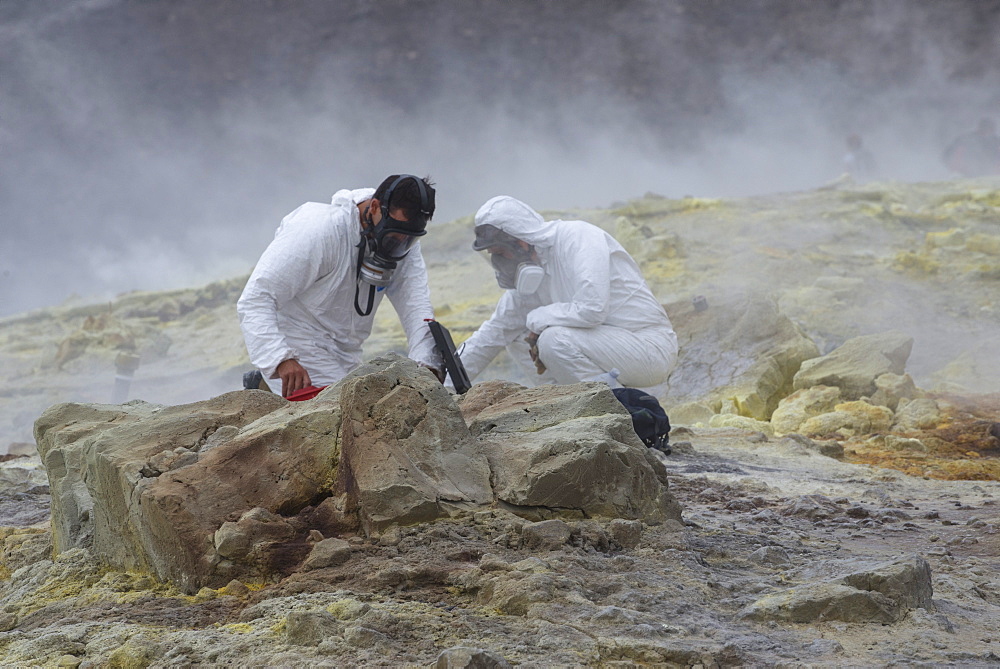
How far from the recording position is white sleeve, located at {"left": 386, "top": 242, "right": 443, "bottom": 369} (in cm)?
382

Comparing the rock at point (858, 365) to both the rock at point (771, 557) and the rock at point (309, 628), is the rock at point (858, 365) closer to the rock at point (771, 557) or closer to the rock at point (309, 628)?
the rock at point (771, 557)

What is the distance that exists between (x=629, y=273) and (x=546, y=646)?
3.38 metres

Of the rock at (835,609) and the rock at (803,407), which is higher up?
the rock at (835,609)

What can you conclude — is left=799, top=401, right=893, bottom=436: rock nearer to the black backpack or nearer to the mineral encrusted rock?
the black backpack

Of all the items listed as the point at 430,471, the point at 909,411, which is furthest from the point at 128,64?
the point at 430,471

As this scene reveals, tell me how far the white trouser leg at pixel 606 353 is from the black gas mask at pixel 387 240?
3.26ft

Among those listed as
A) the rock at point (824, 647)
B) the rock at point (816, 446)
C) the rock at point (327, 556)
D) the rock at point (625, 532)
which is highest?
the rock at point (327, 556)

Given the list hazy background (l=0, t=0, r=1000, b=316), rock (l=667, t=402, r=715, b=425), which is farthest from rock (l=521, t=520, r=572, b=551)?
hazy background (l=0, t=0, r=1000, b=316)

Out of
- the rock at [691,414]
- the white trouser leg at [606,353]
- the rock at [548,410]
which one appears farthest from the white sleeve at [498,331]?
the rock at [548,410]

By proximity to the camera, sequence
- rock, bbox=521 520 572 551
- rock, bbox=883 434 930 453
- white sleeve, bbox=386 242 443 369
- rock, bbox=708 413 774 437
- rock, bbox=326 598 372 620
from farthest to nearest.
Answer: rock, bbox=708 413 774 437, rock, bbox=883 434 930 453, white sleeve, bbox=386 242 443 369, rock, bbox=521 520 572 551, rock, bbox=326 598 372 620

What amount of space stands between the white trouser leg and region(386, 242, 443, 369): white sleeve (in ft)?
2.43

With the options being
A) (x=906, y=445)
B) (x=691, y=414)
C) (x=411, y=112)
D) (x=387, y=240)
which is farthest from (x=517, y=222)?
(x=411, y=112)

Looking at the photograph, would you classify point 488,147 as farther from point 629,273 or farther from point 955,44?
point 629,273

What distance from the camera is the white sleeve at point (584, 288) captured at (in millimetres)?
4391
